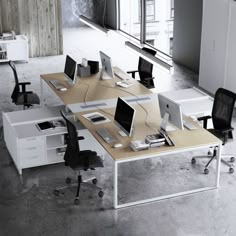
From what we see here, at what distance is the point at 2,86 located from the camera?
10969 millimetres

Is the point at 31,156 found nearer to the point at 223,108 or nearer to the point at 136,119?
the point at 136,119

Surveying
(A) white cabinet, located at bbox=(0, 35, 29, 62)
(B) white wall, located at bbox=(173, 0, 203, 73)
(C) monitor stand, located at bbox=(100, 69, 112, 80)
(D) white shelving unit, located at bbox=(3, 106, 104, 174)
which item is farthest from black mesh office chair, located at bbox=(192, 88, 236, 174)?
(A) white cabinet, located at bbox=(0, 35, 29, 62)

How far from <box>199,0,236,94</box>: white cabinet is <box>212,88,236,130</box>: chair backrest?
212 centimetres

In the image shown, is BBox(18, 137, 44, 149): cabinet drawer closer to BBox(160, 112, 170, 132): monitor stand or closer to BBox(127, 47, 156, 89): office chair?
BBox(160, 112, 170, 132): monitor stand

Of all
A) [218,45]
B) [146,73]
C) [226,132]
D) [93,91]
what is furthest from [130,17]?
[226,132]

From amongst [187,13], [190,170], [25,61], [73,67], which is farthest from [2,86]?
[190,170]

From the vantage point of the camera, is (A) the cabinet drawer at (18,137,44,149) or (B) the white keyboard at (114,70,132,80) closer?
(A) the cabinet drawer at (18,137,44,149)

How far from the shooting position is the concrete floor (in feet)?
20.3

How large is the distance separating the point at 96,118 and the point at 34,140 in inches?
33.9

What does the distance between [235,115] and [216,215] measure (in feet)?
10.8

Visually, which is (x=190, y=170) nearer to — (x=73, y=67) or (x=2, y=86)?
(x=73, y=67)

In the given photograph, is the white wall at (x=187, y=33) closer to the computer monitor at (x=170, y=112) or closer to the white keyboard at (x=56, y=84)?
the white keyboard at (x=56, y=84)

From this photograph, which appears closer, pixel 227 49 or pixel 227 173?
pixel 227 173

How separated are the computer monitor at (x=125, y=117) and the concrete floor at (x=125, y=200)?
2.49 ft
